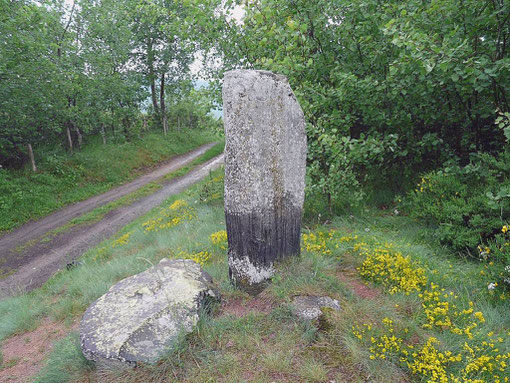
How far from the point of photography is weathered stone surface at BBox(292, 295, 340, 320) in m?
3.36

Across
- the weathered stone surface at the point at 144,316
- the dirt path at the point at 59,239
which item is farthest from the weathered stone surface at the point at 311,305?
the dirt path at the point at 59,239

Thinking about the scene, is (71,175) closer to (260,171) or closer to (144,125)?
(144,125)

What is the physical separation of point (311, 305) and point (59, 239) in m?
10.3

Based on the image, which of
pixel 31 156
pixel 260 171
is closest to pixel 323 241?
pixel 260 171

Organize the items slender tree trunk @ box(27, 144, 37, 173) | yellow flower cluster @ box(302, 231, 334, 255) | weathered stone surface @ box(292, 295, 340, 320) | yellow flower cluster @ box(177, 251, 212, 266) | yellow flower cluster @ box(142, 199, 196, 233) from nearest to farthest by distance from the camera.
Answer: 1. weathered stone surface @ box(292, 295, 340, 320)
2. yellow flower cluster @ box(302, 231, 334, 255)
3. yellow flower cluster @ box(177, 251, 212, 266)
4. yellow flower cluster @ box(142, 199, 196, 233)
5. slender tree trunk @ box(27, 144, 37, 173)

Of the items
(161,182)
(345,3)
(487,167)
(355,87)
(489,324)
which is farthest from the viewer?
(161,182)

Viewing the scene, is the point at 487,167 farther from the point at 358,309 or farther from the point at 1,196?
the point at 1,196

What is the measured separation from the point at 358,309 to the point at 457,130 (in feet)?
17.3

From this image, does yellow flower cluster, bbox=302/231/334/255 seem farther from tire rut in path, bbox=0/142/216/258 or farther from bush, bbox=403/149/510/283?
tire rut in path, bbox=0/142/216/258

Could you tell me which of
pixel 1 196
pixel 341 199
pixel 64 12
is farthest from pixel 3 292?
pixel 64 12

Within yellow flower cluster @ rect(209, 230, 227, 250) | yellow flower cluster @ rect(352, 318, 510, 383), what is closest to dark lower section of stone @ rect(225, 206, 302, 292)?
yellow flower cluster @ rect(352, 318, 510, 383)

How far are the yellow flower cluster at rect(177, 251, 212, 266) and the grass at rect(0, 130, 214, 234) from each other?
4131 mm

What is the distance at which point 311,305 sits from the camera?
3.52 metres

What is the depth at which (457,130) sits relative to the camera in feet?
22.3
